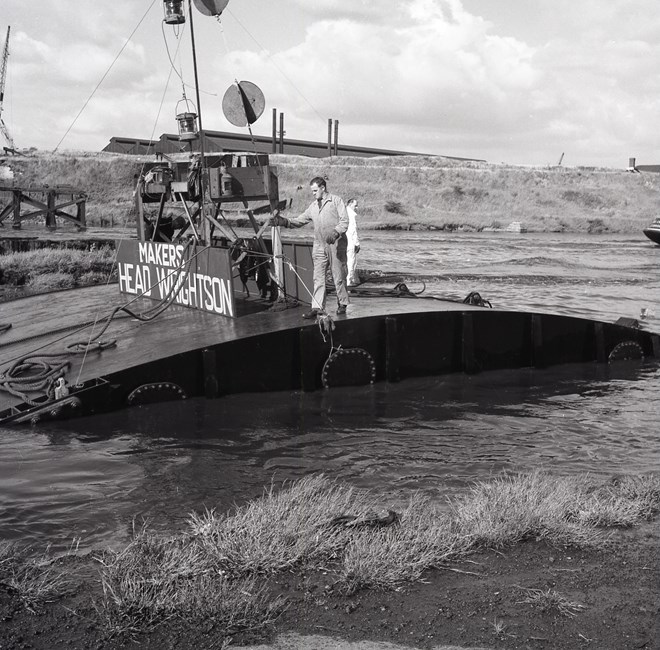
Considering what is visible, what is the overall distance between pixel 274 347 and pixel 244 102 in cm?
441

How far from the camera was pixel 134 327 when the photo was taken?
41.8ft

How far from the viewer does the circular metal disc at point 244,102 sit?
42.9 feet

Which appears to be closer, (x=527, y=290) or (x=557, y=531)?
(x=557, y=531)

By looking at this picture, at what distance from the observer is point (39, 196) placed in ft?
241

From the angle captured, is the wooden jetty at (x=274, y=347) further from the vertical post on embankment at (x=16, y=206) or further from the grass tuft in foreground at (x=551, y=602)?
the vertical post on embankment at (x=16, y=206)

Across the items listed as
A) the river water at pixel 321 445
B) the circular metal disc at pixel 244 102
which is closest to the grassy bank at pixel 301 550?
the river water at pixel 321 445

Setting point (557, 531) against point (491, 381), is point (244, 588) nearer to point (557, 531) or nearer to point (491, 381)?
point (557, 531)

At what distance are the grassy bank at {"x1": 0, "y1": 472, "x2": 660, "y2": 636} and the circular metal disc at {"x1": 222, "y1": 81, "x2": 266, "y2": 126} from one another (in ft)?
25.5

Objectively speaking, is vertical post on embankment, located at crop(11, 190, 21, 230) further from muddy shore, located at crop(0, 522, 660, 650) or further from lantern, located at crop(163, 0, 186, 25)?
muddy shore, located at crop(0, 522, 660, 650)

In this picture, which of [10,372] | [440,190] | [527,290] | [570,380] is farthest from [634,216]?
[10,372]

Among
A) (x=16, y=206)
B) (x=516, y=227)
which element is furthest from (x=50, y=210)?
(x=516, y=227)

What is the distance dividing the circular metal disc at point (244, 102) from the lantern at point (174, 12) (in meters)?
1.31

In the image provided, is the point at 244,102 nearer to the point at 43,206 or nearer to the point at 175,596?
the point at 175,596

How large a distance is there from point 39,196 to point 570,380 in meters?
68.9
